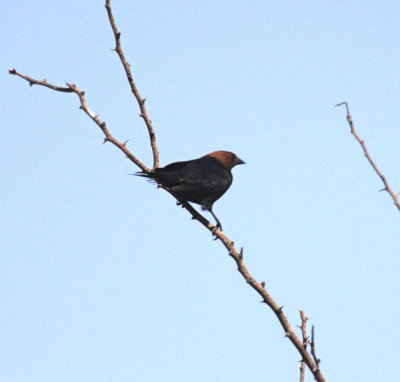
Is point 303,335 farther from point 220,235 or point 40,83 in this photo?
point 40,83

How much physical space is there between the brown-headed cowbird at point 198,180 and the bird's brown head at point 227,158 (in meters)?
0.51

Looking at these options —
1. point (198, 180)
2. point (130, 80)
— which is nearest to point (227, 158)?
point (198, 180)

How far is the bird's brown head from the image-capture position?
762 cm

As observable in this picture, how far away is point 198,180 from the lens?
19.4 feet

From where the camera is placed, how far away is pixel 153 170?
443 centimetres

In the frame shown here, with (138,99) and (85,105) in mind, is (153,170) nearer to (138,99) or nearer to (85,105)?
(138,99)

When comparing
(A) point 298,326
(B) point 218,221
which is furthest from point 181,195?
(A) point 298,326

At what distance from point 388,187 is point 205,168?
14.6 feet

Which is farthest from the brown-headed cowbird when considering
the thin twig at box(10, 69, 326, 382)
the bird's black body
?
the thin twig at box(10, 69, 326, 382)

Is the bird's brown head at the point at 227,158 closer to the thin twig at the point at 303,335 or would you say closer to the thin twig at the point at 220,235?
the thin twig at the point at 220,235

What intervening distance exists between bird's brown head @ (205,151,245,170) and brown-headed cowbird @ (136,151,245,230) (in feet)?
1.67

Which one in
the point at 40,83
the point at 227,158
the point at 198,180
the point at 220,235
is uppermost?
the point at 227,158

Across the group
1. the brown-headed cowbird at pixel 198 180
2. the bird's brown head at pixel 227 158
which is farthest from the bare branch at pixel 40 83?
the bird's brown head at pixel 227 158

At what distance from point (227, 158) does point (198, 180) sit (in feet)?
6.45
